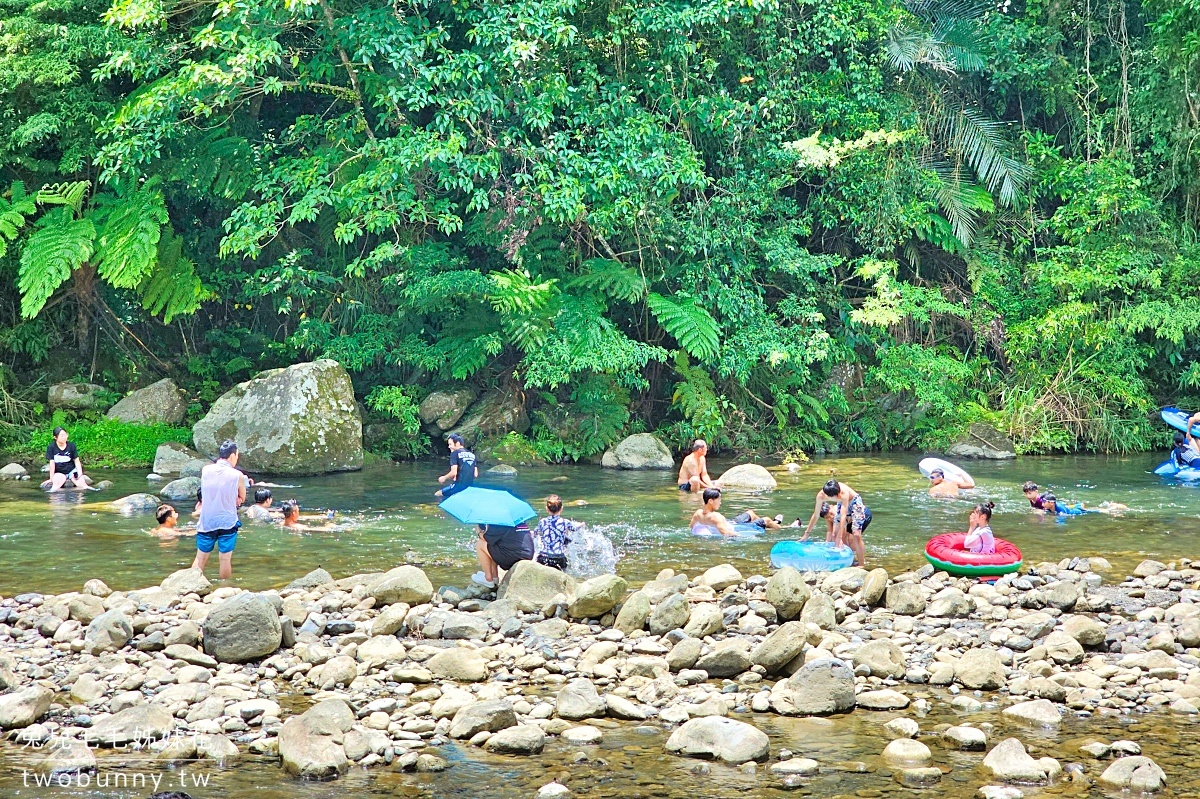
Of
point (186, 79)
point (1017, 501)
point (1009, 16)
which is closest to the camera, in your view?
point (1017, 501)

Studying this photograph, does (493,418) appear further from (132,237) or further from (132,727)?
(132,727)

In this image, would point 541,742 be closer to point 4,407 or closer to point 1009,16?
point 4,407

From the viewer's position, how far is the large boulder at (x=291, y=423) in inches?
706

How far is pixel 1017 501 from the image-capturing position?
15703 mm

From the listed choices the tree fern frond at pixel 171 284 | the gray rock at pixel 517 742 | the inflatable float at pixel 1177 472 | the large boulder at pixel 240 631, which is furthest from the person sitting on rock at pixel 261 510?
the inflatable float at pixel 1177 472

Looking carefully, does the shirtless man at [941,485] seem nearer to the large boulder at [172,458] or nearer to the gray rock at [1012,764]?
the gray rock at [1012,764]

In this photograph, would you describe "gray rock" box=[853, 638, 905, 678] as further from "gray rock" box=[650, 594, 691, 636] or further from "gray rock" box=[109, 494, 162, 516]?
"gray rock" box=[109, 494, 162, 516]

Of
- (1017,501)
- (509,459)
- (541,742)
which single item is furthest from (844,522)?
(509,459)

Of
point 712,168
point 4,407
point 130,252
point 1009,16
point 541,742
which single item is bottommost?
point 541,742

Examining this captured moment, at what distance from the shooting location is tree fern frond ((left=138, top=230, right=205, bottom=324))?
18906 millimetres

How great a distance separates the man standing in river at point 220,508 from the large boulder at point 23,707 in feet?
12.1

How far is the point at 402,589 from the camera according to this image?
980 cm

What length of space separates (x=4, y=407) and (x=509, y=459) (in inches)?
332

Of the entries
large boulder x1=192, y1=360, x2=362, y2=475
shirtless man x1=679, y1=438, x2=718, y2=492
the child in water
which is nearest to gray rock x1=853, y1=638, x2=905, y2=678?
the child in water
